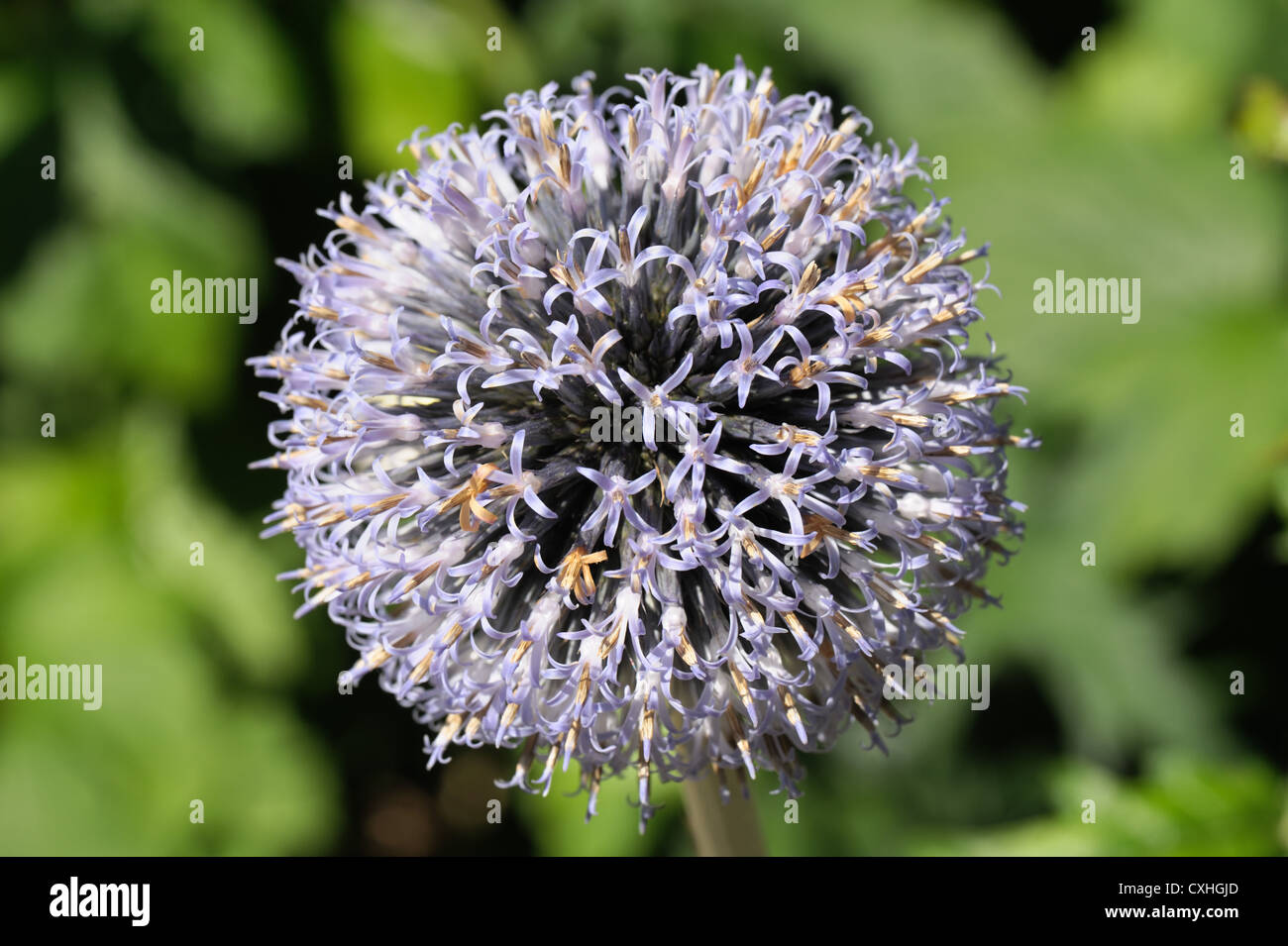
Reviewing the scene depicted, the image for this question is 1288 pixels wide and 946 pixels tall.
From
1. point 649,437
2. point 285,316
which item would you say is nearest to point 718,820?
point 649,437

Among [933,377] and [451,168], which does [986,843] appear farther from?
[451,168]

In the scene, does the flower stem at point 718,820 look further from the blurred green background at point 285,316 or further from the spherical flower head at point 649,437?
the blurred green background at point 285,316

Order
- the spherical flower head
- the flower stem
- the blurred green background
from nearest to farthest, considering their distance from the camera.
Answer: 1. the spherical flower head
2. the flower stem
3. the blurred green background

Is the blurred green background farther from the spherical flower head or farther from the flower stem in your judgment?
the spherical flower head

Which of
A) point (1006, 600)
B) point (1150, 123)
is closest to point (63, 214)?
point (1006, 600)

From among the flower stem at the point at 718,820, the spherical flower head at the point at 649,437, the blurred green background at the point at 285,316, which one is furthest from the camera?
the blurred green background at the point at 285,316

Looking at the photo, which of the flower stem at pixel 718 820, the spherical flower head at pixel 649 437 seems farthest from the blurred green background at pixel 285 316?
the spherical flower head at pixel 649 437

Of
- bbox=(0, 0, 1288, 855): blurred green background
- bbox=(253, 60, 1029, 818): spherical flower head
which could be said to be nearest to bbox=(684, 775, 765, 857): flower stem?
bbox=(253, 60, 1029, 818): spherical flower head
